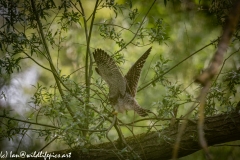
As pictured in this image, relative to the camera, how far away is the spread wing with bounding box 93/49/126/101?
1.37 m

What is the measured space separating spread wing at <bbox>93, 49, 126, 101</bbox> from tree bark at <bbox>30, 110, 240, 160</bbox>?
0.91ft

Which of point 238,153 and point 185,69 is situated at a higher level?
point 185,69

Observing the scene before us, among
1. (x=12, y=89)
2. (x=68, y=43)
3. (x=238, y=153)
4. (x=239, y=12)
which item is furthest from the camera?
(x=68, y=43)

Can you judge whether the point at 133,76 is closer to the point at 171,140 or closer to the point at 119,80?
the point at 119,80

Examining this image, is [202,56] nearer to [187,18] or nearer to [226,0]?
[187,18]

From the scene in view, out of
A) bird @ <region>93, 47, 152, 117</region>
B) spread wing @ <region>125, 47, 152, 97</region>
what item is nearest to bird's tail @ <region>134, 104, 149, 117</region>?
bird @ <region>93, 47, 152, 117</region>

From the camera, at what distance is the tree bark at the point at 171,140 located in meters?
1.37

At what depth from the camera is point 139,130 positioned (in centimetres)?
248

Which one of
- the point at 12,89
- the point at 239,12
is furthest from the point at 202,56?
the point at 239,12

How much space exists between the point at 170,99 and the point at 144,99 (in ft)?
2.86

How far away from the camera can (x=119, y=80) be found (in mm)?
1413

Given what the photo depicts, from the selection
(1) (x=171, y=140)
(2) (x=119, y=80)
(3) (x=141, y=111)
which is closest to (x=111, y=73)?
(2) (x=119, y=80)

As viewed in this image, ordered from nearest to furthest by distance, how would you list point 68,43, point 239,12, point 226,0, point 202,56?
point 239,12 → point 226,0 → point 202,56 → point 68,43

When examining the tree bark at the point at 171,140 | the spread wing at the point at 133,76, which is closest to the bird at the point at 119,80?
the spread wing at the point at 133,76
